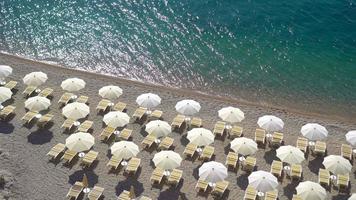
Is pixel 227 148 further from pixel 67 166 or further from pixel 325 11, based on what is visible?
pixel 325 11

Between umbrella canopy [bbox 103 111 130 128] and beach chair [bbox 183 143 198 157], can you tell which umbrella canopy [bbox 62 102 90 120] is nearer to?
umbrella canopy [bbox 103 111 130 128]

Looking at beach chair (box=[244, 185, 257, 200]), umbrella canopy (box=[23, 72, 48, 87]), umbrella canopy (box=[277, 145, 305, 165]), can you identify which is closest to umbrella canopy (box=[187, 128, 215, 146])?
beach chair (box=[244, 185, 257, 200])

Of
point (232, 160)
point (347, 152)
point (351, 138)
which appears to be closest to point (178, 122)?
point (232, 160)

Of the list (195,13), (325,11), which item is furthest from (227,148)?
(325,11)

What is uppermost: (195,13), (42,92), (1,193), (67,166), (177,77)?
(195,13)

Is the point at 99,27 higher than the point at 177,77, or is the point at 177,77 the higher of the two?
the point at 99,27

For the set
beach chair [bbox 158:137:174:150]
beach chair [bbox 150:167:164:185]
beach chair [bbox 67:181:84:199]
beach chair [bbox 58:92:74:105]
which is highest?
beach chair [bbox 58:92:74:105]
